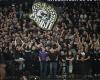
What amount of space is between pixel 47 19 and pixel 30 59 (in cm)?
239

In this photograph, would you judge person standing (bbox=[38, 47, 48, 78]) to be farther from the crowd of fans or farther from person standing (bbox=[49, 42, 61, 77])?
person standing (bbox=[49, 42, 61, 77])

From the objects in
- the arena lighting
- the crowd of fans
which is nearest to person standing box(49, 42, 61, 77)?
the crowd of fans

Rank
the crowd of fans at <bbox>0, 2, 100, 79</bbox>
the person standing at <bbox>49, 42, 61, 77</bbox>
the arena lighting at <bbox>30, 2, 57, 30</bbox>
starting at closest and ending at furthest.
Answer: the person standing at <bbox>49, 42, 61, 77</bbox> < the crowd of fans at <bbox>0, 2, 100, 79</bbox> < the arena lighting at <bbox>30, 2, 57, 30</bbox>

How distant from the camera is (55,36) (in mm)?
15711

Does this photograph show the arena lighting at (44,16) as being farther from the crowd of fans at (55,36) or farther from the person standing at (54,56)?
the person standing at (54,56)

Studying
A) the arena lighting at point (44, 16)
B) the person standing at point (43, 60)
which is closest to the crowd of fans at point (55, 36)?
the person standing at point (43, 60)

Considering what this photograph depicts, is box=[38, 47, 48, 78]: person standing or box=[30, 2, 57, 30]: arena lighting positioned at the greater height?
box=[30, 2, 57, 30]: arena lighting

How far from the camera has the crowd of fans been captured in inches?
544

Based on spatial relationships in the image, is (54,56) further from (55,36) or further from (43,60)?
(55,36)

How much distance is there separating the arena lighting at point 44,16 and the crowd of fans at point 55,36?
64cm

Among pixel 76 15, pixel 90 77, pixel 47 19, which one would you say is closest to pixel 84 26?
pixel 76 15

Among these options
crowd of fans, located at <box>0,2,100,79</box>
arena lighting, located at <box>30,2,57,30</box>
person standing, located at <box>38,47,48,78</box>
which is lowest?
person standing, located at <box>38,47,48,78</box>

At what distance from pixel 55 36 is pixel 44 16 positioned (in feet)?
3.53

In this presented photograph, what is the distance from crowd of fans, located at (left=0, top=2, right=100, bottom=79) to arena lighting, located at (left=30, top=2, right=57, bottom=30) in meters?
0.64
